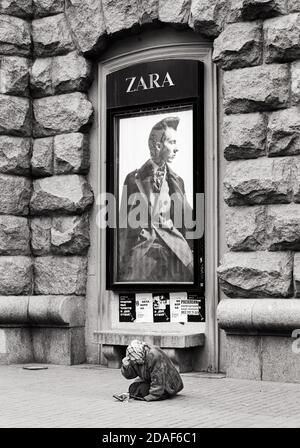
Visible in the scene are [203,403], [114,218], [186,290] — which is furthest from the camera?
[114,218]

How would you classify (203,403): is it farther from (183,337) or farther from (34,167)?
(34,167)

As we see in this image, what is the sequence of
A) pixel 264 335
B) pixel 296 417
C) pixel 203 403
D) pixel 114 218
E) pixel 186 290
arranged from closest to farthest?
1. pixel 296 417
2. pixel 203 403
3. pixel 264 335
4. pixel 186 290
5. pixel 114 218

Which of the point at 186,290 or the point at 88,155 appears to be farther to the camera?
the point at 88,155

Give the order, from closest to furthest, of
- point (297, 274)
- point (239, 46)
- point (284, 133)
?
1. point (297, 274)
2. point (284, 133)
3. point (239, 46)

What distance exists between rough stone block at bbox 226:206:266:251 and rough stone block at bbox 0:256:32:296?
3.32 meters

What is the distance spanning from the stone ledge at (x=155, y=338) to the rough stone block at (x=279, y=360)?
107cm

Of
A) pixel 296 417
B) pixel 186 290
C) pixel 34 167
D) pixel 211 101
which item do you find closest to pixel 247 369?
pixel 186 290

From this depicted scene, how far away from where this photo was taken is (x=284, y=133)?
1066cm

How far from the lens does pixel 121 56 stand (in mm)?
12664

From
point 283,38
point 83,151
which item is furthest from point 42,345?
point 283,38

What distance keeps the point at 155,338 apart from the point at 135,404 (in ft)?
8.48

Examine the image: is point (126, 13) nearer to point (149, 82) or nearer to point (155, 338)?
point (149, 82)

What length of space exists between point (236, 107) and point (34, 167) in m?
3.35

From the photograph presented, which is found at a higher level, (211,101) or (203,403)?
(211,101)
